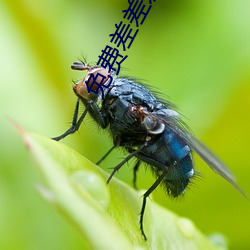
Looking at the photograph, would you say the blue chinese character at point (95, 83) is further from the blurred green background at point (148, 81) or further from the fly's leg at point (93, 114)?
the blurred green background at point (148, 81)

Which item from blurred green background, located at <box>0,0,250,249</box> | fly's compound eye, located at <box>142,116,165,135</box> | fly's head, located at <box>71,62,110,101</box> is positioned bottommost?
blurred green background, located at <box>0,0,250,249</box>

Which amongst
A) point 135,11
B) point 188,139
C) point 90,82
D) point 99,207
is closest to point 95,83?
point 90,82

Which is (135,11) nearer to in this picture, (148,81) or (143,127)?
(148,81)

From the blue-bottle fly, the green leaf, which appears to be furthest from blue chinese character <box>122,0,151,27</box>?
the green leaf

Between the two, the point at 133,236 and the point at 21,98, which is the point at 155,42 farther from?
the point at 133,236

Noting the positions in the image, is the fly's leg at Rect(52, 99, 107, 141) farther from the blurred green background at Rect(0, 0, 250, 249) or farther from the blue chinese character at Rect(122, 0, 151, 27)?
the blue chinese character at Rect(122, 0, 151, 27)

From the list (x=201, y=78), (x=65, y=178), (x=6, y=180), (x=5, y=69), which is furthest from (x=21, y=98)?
(x=65, y=178)
